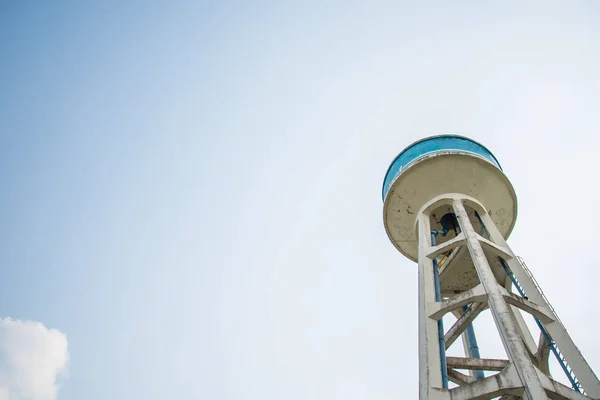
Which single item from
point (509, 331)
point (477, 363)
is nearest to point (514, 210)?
point (477, 363)

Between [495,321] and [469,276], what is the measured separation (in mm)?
4907

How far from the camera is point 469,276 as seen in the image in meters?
11.5

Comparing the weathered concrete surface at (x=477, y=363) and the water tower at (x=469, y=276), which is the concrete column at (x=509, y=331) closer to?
the water tower at (x=469, y=276)

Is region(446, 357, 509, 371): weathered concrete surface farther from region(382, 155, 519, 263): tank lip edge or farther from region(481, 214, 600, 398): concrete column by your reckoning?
region(382, 155, 519, 263): tank lip edge

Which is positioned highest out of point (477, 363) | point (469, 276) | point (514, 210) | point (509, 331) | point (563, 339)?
point (514, 210)

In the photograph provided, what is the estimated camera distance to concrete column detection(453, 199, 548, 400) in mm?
5621

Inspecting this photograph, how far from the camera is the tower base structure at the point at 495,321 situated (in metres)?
5.94

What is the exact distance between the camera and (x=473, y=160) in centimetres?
1080

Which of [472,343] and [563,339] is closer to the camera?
[563,339]

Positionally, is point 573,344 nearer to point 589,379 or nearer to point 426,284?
point 589,379

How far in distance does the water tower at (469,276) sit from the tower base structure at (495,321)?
0.02 metres

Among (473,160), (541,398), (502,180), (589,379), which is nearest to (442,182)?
(473,160)

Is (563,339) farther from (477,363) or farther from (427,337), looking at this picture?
(427,337)

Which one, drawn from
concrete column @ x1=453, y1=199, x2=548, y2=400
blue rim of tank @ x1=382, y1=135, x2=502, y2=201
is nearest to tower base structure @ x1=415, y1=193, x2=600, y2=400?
concrete column @ x1=453, y1=199, x2=548, y2=400
